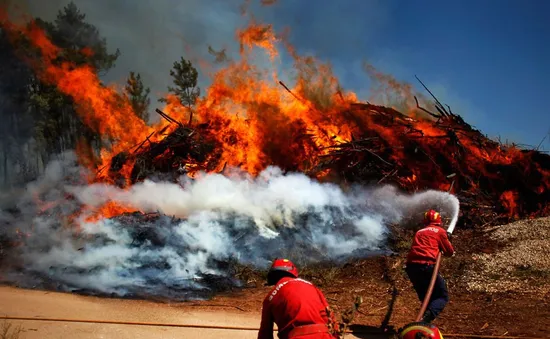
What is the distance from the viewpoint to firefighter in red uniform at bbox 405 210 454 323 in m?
5.96

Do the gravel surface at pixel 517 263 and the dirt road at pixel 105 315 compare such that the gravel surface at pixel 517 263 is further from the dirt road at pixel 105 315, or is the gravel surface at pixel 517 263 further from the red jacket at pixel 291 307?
the red jacket at pixel 291 307

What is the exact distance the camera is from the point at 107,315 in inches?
273

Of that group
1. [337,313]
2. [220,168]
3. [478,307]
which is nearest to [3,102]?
[220,168]

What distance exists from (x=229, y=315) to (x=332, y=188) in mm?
6359

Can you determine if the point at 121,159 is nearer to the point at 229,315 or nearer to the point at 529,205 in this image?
the point at 229,315

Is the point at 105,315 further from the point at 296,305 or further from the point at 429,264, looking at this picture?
the point at 429,264

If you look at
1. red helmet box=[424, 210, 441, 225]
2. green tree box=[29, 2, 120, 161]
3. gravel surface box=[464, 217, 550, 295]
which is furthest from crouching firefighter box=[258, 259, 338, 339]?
green tree box=[29, 2, 120, 161]

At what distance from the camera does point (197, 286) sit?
356 inches

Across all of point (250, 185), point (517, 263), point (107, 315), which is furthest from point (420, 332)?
point (250, 185)

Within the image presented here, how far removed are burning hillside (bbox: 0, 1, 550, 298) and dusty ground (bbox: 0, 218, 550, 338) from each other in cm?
81

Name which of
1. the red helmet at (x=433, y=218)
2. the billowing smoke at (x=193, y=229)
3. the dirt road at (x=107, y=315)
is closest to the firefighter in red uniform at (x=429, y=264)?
the red helmet at (x=433, y=218)

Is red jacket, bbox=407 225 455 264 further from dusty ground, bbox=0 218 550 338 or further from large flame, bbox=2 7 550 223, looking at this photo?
large flame, bbox=2 7 550 223

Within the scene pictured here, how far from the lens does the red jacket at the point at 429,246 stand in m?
6.09

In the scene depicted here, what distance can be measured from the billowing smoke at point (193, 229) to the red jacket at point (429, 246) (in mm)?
4421
